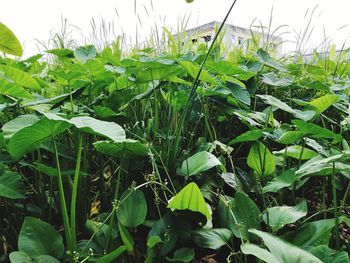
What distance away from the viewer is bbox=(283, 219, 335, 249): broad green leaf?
0.61m

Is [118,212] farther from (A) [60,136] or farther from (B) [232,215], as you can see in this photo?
(A) [60,136]

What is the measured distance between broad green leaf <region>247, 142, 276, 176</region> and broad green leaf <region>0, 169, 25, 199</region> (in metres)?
0.51

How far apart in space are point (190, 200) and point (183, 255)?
125 mm

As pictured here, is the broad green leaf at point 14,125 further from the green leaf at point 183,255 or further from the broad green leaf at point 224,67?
the broad green leaf at point 224,67

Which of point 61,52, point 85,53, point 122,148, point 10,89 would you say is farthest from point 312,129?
point 61,52

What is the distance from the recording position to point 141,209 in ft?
2.31

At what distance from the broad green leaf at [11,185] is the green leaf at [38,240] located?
0.23 ft

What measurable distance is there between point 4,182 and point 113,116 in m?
0.33

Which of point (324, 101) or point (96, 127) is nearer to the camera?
point (96, 127)

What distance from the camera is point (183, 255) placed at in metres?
Result: 0.65

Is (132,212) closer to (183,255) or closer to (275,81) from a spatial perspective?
(183,255)

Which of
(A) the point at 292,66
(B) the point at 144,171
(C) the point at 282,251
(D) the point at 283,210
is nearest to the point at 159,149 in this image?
(B) the point at 144,171

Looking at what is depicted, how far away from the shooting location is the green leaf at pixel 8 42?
45 centimetres

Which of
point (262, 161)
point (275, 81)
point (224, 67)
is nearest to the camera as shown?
point (262, 161)
